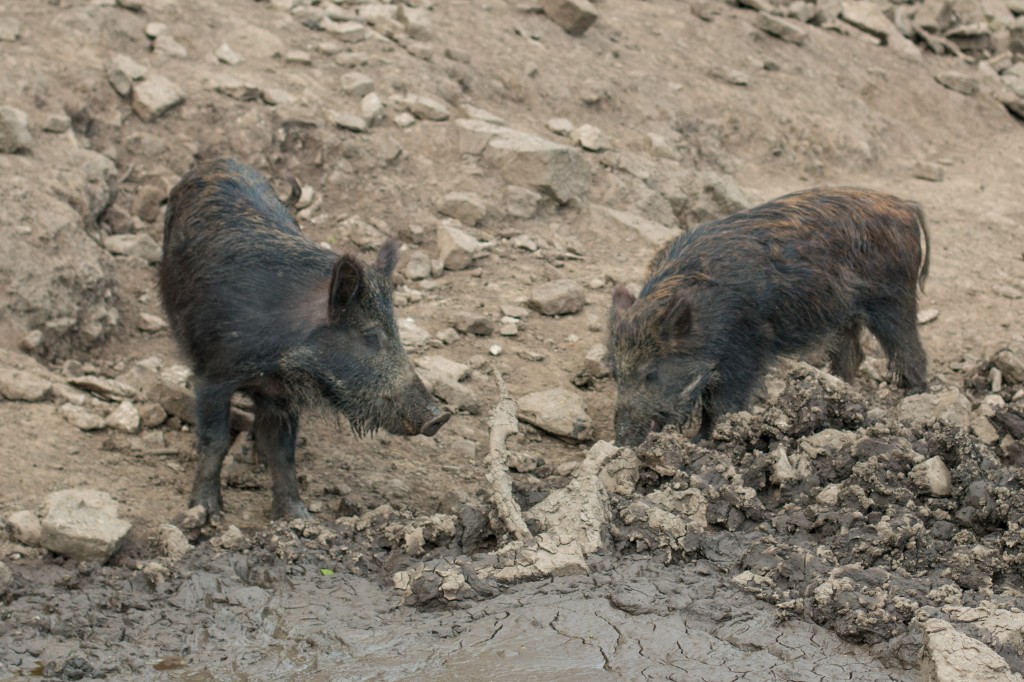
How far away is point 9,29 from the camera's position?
7.76 metres

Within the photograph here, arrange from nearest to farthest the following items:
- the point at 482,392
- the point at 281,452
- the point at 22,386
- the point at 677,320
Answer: the point at 281,452
the point at 22,386
the point at 677,320
the point at 482,392

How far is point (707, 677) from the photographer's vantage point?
417 cm

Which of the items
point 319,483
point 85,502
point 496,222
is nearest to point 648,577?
point 319,483

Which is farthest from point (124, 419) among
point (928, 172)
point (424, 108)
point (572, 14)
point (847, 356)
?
point (928, 172)

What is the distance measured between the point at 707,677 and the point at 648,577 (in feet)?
2.14

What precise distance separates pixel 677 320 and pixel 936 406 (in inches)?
55.8

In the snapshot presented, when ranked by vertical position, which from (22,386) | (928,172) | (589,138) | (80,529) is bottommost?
(928,172)

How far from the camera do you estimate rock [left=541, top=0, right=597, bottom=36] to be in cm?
1052

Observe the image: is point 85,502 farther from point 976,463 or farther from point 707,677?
point 976,463

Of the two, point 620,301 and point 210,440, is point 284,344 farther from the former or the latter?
point 620,301

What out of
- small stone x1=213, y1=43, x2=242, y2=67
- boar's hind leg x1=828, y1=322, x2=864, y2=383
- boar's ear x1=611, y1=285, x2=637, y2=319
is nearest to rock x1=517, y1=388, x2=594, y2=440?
boar's ear x1=611, y1=285, x2=637, y2=319

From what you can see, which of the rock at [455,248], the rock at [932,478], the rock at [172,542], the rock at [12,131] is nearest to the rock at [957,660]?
the rock at [932,478]

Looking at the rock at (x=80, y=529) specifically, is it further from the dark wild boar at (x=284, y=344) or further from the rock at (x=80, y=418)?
the rock at (x=80, y=418)

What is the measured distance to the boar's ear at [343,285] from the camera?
5.17 meters
